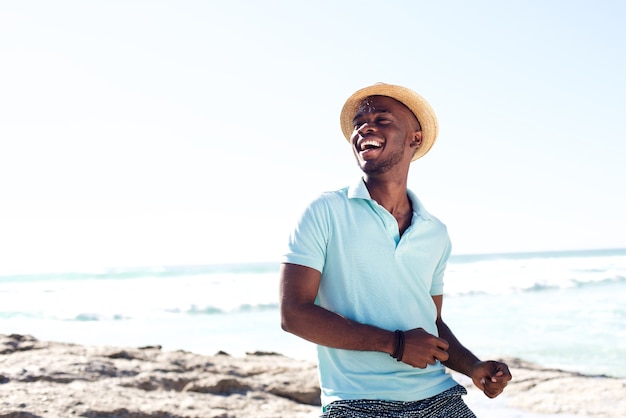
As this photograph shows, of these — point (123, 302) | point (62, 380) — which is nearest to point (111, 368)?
point (62, 380)

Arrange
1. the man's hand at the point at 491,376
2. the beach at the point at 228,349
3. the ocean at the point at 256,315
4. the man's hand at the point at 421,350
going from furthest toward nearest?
the ocean at the point at 256,315 → the beach at the point at 228,349 → the man's hand at the point at 491,376 → the man's hand at the point at 421,350

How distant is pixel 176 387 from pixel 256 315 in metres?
12.6

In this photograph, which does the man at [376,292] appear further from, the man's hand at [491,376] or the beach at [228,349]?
the beach at [228,349]

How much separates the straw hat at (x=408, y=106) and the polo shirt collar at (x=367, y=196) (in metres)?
0.24

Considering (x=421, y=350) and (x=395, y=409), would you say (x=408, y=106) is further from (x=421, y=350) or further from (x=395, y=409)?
(x=395, y=409)

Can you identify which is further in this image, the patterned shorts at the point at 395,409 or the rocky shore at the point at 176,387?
the rocky shore at the point at 176,387

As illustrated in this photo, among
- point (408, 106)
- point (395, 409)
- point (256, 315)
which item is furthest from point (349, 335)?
point (256, 315)

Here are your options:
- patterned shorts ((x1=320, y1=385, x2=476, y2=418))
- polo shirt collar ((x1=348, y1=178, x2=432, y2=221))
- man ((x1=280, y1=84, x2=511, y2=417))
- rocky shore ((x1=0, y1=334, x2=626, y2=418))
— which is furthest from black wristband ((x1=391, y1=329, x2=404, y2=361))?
rocky shore ((x1=0, y1=334, x2=626, y2=418))

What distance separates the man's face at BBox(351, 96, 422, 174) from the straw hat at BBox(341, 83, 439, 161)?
0.02 m

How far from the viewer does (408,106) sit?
2.40 metres

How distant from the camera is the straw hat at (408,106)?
2350 mm

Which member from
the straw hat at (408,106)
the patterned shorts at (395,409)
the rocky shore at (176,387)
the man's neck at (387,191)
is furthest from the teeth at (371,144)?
the rocky shore at (176,387)

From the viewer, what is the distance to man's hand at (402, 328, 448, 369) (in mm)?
1924

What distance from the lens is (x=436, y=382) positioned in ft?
6.97
